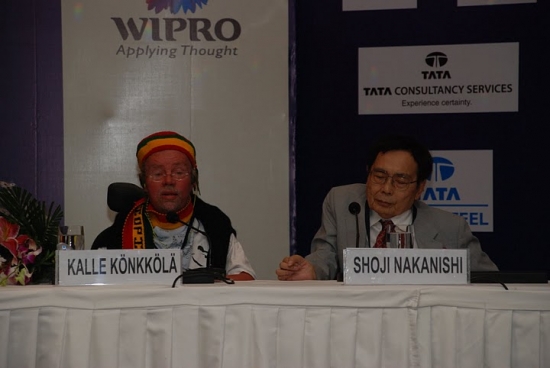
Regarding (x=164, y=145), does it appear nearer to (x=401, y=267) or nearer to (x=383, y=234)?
(x=383, y=234)

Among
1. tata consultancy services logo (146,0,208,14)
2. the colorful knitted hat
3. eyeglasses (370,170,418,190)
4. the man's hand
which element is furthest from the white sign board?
the man's hand

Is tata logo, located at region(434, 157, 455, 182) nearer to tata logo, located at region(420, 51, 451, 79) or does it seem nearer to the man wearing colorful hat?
tata logo, located at region(420, 51, 451, 79)

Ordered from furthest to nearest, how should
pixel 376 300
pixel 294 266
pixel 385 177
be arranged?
1. pixel 385 177
2. pixel 294 266
3. pixel 376 300

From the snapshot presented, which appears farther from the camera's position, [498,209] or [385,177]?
[498,209]

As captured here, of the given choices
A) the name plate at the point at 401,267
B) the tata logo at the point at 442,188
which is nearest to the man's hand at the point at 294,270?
the name plate at the point at 401,267

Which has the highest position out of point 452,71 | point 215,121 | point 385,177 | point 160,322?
point 452,71

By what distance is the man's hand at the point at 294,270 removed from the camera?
261cm

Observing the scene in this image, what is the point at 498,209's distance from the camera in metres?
4.33

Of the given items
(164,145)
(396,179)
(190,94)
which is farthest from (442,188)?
(164,145)

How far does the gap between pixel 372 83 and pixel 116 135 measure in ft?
4.61

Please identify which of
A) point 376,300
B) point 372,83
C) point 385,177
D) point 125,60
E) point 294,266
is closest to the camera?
point 376,300

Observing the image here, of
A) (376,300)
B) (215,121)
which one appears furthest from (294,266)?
(215,121)

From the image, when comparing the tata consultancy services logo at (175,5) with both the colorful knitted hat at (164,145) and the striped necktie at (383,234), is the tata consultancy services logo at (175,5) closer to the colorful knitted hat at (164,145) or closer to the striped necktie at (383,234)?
the colorful knitted hat at (164,145)

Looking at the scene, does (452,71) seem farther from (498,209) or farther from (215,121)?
(215,121)
